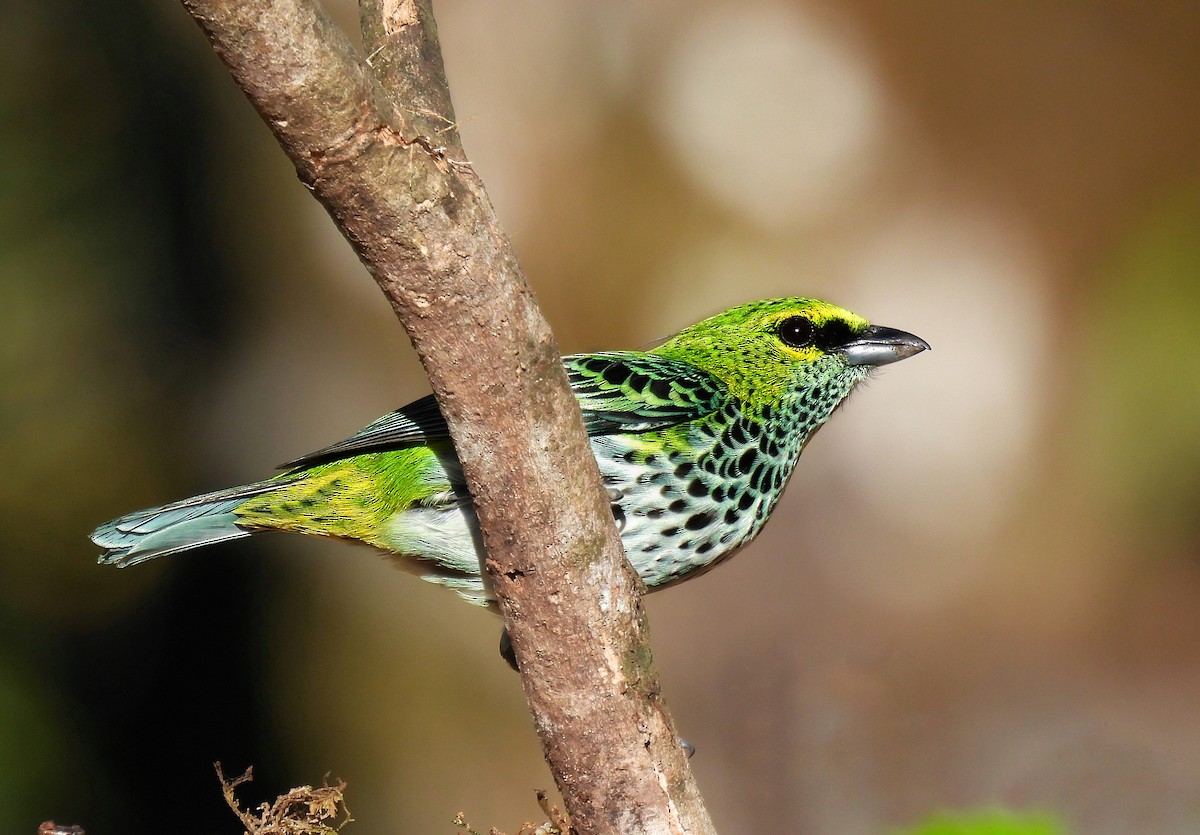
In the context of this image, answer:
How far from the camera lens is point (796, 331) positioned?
3.86 metres

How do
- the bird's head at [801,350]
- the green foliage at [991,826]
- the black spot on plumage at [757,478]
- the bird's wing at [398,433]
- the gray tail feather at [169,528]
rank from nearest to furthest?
the green foliage at [991,826] < the bird's wing at [398,433] < the gray tail feather at [169,528] < the black spot on plumage at [757,478] < the bird's head at [801,350]

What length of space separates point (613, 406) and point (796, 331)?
79 cm

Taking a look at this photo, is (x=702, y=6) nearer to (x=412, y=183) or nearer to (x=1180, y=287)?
(x=1180, y=287)

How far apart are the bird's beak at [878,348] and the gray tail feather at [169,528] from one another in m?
2.09

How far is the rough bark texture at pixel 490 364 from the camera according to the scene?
188 centimetres

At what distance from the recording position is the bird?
11.0 ft

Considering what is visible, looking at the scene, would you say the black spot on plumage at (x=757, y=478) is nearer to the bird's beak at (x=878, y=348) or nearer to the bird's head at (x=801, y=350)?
the bird's head at (x=801, y=350)

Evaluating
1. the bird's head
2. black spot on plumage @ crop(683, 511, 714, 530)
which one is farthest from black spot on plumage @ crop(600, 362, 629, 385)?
black spot on plumage @ crop(683, 511, 714, 530)

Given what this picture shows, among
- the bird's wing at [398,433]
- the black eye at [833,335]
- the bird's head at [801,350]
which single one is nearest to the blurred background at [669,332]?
the bird's wing at [398,433]

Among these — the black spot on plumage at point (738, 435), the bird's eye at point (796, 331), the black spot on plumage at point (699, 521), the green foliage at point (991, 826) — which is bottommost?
the green foliage at point (991, 826)

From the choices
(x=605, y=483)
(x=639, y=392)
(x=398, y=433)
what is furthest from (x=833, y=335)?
(x=398, y=433)

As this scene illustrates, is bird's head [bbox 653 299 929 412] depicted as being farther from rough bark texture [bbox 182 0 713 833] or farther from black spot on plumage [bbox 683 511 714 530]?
rough bark texture [bbox 182 0 713 833]

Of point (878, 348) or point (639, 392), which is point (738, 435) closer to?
point (639, 392)

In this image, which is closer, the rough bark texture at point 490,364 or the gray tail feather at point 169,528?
the rough bark texture at point 490,364
